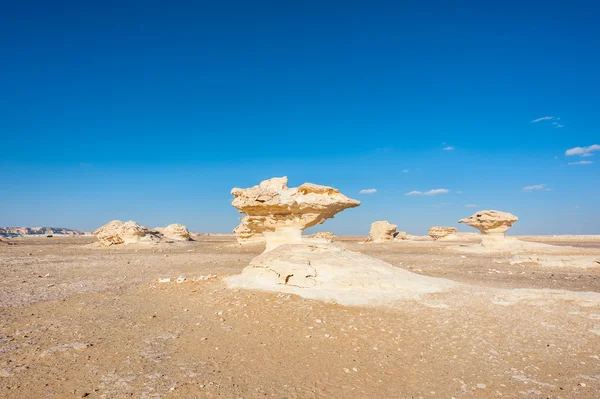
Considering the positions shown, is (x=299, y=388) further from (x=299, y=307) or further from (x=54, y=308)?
(x=54, y=308)

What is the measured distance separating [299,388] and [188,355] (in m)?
1.90

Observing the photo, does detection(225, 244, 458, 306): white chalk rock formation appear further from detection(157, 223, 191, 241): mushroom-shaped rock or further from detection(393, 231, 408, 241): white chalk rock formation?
detection(393, 231, 408, 241): white chalk rock formation

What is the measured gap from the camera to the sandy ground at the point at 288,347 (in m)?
4.36

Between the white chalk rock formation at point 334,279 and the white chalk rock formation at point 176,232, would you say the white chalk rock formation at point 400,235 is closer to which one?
the white chalk rock formation at point 176,232

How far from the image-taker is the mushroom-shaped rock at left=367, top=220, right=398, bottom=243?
1688 inches

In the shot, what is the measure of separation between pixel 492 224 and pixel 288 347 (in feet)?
90.4

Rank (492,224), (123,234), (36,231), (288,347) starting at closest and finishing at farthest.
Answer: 1. (288,347)
2. (492,224)
3. (123,234)
4. (36,231)

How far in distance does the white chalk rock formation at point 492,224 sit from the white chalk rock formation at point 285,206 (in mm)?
15724

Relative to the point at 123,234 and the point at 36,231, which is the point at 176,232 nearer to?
the point at 123,234

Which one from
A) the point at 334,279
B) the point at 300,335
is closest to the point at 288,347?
the point at 300,335

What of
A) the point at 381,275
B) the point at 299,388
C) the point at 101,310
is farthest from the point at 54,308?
the point at 381,275

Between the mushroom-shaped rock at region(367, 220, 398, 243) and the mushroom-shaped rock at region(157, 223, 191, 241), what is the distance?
23.4 metres

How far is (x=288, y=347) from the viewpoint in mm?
5766

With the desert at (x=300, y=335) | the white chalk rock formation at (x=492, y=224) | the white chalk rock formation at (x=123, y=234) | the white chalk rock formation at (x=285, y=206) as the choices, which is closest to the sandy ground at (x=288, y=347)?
the desert at (x=300, y=335)
